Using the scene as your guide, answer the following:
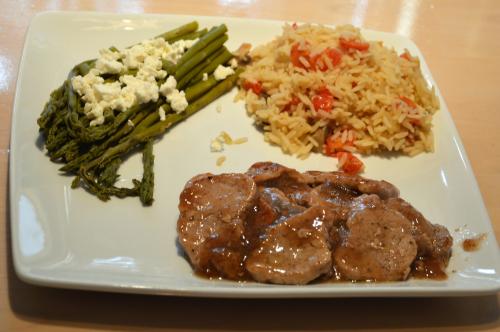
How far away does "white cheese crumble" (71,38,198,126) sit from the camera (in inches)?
145

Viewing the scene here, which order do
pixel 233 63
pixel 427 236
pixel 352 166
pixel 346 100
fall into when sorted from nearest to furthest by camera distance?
pixel 427 236 < pixel 352 166 < pixel 346 100 < pixel 233 63

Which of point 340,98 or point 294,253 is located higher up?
point 340,98

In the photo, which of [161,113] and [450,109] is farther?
[450,109]

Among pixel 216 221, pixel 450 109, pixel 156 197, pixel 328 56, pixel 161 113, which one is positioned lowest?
pixel 156 197

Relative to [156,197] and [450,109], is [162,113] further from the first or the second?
[450,109]

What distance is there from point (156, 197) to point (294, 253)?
3.49 ft

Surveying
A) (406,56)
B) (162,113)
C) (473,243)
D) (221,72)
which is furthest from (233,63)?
(473,243)

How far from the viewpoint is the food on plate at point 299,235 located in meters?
2.82

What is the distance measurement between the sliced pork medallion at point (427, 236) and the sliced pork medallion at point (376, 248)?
0.31 ft

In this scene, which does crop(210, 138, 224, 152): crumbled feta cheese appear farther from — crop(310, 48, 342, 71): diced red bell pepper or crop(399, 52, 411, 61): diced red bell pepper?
crop(399, 52, 411, 61): diced red bell pepper

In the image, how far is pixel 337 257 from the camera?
115 inches

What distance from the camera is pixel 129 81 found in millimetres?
3867

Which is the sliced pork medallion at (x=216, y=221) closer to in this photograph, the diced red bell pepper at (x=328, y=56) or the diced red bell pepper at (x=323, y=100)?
the diced red bell pepper at (x=323, y=100)

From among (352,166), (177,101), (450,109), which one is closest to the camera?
(352,166)
